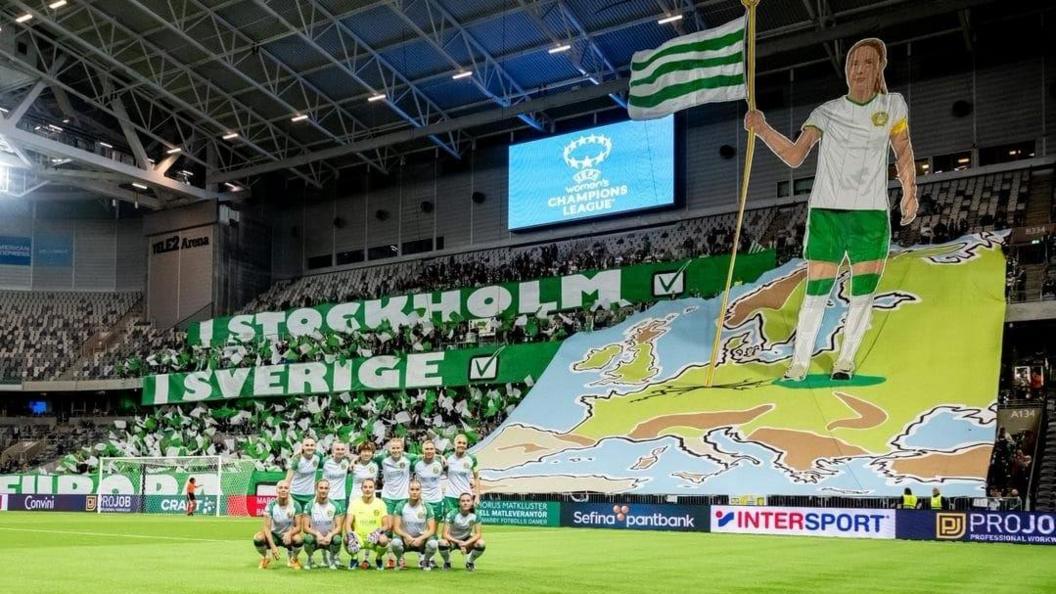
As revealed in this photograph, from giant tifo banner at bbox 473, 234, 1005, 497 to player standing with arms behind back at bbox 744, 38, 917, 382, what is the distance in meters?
2.35

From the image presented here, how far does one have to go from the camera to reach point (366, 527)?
1498 cm

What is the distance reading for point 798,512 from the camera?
2584cm

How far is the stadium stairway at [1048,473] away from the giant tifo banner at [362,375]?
17.3 m

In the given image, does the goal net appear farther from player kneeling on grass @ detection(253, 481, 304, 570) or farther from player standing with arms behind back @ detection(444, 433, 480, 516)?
player kneeling on grass @ detection(253, 481, 304, 570)

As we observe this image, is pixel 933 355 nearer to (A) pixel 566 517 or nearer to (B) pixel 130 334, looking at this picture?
(A) pixel 566 517


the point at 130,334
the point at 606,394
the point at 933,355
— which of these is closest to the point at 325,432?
the point at 606,394

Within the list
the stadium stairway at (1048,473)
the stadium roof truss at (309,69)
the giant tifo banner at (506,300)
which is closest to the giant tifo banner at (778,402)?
the giant tifo banner at (506,300)

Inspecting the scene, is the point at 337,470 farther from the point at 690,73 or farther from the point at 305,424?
the point at 305,424

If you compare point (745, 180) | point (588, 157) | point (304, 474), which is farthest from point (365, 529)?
point (588, 157)

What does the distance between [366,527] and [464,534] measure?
1423 millimetres

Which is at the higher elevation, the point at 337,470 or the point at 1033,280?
the point at 1033,280

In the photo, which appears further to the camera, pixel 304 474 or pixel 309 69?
pixel 309 69

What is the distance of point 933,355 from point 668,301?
10.6 m

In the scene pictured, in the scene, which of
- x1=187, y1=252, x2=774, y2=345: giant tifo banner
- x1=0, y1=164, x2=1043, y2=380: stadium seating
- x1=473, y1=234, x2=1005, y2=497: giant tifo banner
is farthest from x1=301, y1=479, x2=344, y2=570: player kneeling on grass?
x1=187, y1=252, x2=774, y2=345: giant tifo banner
